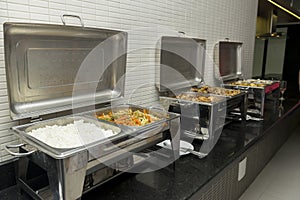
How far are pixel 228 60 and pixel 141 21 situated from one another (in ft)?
4.35

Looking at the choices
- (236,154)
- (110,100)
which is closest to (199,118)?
(236,154)

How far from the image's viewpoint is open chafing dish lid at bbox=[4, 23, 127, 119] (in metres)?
0.95

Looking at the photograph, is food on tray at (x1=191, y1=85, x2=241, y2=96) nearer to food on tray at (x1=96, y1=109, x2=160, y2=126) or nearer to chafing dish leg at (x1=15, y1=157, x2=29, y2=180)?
food on tray at (x1=96, y1=109, x2=160, y2=126)

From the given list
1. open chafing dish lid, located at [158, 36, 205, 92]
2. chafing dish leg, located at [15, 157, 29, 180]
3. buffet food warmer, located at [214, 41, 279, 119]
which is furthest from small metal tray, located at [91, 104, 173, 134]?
buffet food warmer, located at [214, 41, 279, 119]

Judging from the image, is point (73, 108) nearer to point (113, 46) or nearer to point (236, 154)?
point (113, 46)

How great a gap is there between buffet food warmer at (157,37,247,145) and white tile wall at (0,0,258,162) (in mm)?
91

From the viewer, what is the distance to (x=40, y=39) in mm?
1018

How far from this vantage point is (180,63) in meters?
1.88

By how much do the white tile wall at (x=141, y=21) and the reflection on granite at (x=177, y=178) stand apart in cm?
50

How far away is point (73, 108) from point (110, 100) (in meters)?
0.22

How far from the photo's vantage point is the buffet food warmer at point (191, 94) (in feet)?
4.91

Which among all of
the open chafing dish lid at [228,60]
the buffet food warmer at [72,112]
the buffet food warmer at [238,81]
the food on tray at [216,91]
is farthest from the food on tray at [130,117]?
the open chafing dish lid at [228,60]

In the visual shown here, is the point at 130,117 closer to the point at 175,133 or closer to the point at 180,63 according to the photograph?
the point at 175,133

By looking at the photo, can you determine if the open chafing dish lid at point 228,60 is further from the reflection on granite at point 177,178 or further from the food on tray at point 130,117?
the food on tray at point 130,117
